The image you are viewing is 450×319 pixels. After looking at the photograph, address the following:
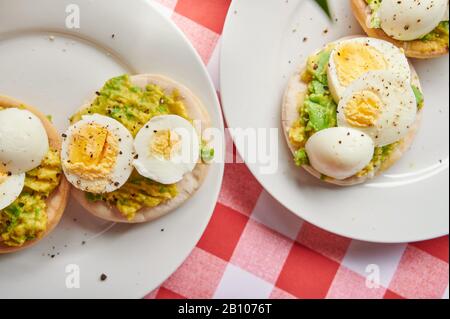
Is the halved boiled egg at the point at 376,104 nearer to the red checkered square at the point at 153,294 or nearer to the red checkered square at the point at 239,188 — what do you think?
the red checkered square at the point at 239,188

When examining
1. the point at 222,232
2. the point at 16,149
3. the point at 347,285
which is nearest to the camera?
the point at 16,149

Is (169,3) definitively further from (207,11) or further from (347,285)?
(347,285)

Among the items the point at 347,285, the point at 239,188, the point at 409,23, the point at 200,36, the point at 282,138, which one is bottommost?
the point at 347,285

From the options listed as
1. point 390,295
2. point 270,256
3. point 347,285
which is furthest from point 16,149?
point 390,295

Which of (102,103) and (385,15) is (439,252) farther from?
(102,103)

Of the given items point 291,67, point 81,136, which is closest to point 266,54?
point 291,67

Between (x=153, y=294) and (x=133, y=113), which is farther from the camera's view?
(x=153, y=294)

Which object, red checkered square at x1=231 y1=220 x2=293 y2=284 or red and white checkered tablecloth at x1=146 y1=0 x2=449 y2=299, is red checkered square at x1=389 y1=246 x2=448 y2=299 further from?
red checkered square at x1=231 y1=220 x2=293 y2=284

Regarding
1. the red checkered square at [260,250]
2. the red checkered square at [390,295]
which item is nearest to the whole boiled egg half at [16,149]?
the red checkered square at [260,250]
